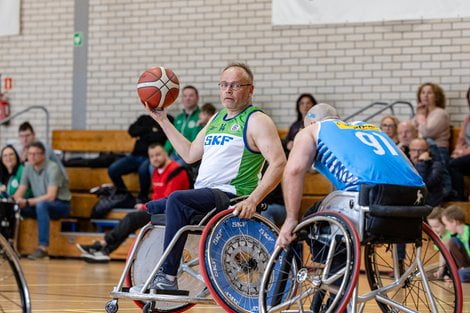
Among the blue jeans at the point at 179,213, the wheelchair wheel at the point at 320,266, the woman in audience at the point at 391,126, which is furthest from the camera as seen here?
the woman in audience at the point at 391,126

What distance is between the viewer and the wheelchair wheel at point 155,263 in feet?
19.7

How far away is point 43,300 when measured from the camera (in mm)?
6918

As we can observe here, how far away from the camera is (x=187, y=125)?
11.7m

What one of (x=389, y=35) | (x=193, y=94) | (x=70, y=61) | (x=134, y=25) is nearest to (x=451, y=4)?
(x=389, y=35)

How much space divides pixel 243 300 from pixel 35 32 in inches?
346

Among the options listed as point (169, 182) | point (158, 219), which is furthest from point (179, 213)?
point (169, 182)

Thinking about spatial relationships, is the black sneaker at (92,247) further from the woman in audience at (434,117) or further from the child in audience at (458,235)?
the child in audience at (458,235)

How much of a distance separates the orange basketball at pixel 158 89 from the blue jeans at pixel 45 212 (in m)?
5.81

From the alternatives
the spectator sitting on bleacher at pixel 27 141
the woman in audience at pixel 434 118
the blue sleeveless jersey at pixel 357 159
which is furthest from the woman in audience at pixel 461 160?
the blue sleeveless jersey at pixel 357 159

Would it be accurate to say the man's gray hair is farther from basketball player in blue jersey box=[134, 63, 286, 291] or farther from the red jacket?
the red jacket

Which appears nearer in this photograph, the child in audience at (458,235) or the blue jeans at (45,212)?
the child in audience at (458,235)

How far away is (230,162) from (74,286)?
2798 mm

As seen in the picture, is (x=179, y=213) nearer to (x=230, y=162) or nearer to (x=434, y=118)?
(x=230, y=162)

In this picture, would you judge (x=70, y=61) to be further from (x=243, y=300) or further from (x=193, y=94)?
(x=243, y=300)
